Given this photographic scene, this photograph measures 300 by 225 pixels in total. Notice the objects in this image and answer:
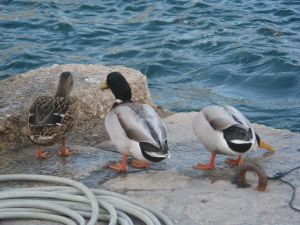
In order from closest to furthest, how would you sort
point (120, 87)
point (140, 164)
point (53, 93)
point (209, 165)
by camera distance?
point (209, 165) → point (140, 164) → point (120, 87) → point (53, 93)

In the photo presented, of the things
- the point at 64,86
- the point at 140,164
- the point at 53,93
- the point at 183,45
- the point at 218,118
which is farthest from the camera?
A: the point at 183,45

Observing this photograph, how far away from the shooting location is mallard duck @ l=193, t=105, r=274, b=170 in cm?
606

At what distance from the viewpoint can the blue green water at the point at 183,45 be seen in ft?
38.7

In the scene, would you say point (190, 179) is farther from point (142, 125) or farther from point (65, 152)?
point (65, 152)

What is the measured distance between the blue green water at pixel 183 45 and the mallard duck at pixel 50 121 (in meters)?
4.27

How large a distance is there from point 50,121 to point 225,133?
1595 millimetres

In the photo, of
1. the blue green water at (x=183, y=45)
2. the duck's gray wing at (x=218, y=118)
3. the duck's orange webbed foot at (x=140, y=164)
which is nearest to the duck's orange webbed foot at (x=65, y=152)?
the duck's orange webbed foot at (x=140, y=164)

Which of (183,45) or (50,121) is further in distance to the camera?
(183,45)

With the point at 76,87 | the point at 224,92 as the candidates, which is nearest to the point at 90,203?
the point at 76,87

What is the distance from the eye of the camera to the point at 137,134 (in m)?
6.02

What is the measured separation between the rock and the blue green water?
2.55 metres

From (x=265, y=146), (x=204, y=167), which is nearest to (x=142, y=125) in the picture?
(x=204, y=167)

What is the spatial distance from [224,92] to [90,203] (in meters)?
6.90

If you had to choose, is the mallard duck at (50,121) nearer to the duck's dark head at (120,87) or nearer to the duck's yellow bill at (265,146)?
the duck's dark head at (120,87)
